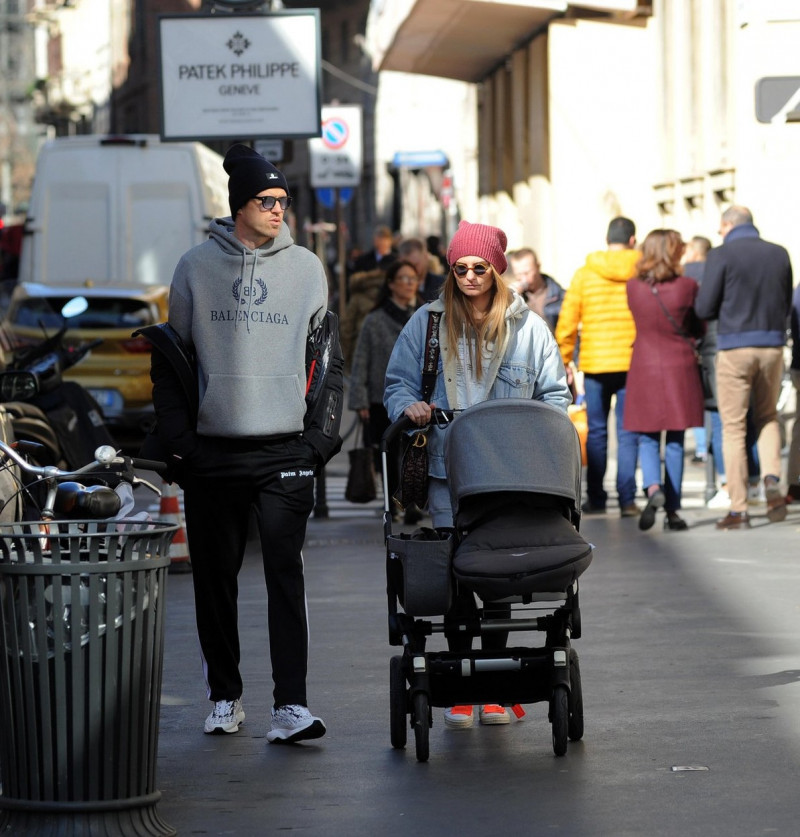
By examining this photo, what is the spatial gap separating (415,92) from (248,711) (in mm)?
45153

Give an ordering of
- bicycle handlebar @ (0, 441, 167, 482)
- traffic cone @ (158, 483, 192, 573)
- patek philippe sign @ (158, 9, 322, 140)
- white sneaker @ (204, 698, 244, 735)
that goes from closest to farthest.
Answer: bicycle handlebar @ (0, 441, 167, 482), white sneaker @ (204, 698, 244, 735), traffic cone @ (158, 483, 192, 573), patek philippe sign @ (158, 9, 322, 140)

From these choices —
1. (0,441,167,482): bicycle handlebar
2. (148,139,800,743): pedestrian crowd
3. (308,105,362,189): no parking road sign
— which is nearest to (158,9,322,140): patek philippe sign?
(148,139,800,743): pedestrian crowd

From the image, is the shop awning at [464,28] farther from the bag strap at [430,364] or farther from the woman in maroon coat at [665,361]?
the bag strap at [430,364]

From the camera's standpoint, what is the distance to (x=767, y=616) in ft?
30.3

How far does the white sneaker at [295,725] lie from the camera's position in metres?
6.55

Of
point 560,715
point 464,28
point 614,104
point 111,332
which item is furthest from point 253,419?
point 464,28

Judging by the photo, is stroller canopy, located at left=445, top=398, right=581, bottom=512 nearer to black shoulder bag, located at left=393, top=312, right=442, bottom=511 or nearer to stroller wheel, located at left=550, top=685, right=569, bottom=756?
black shoulder bag, located at left=393, top=312, right=442, bottom=511

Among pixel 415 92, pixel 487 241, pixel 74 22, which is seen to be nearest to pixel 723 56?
pixel 487 241

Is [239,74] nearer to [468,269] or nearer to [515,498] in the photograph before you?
[468,269]

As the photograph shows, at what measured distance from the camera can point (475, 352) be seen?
273 inches

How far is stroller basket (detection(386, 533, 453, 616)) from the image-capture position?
6.24 metres

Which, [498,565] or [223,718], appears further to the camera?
[223,718]

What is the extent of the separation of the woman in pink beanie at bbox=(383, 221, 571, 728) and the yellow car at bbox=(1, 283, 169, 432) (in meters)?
11.0

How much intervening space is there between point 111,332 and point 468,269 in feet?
38.1
